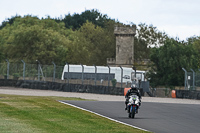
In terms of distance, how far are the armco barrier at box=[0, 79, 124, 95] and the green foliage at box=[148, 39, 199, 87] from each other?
21316 millimetres

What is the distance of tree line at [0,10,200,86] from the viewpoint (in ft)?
233

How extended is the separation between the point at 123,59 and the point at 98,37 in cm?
2944

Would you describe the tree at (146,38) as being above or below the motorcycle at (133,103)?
above

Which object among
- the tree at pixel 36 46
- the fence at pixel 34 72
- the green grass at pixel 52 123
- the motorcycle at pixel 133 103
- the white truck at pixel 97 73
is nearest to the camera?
the green grass at pixel 52 123

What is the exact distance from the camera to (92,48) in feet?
392

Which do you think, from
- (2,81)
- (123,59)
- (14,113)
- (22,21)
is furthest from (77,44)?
(14,113)

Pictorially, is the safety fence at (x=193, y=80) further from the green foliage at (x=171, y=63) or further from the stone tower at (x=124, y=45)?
the stone tower at (x=124, y=45)

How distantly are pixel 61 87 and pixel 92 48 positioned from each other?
231ft

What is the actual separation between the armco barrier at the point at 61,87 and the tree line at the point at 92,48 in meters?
21.3

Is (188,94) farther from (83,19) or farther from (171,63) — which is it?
(83,19)

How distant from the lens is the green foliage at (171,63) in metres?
69.2

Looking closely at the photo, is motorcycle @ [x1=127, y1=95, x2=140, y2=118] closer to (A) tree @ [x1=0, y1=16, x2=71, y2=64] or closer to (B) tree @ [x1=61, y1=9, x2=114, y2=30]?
(A) tree @ [x1=0, y1=16, x2=71, y2=64]

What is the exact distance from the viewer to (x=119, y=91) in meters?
→ 46.6

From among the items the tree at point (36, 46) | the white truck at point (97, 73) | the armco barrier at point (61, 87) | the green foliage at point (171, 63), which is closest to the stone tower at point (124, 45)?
the tree at point (36, 46)
